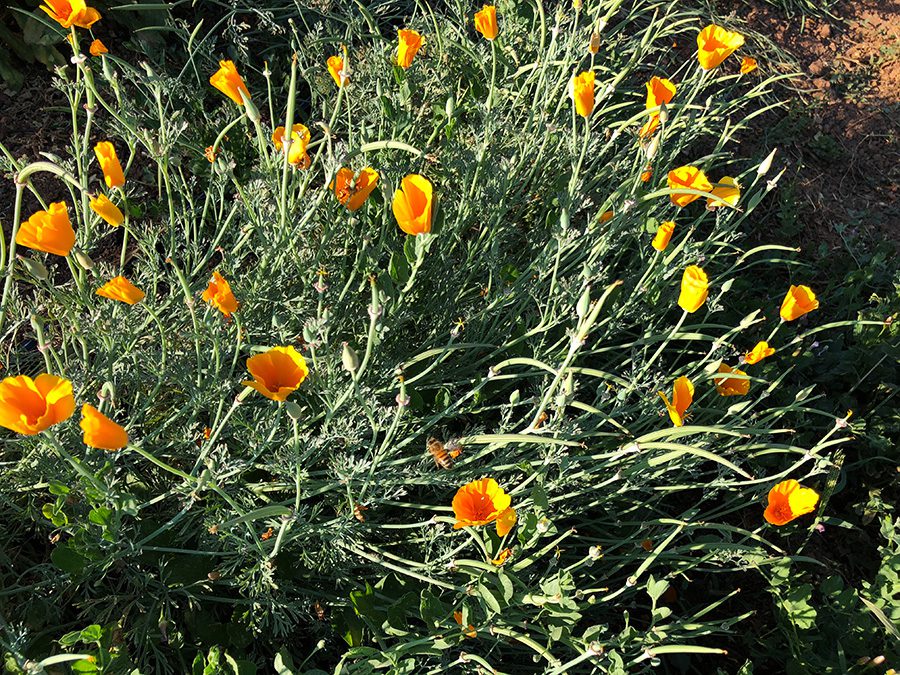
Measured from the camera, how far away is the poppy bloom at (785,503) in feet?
4.94

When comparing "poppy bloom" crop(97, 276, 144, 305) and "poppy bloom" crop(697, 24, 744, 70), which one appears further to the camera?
"poppy bloom" crop(697, 24, 744, 70)

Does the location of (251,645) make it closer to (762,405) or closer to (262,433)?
(262,433)

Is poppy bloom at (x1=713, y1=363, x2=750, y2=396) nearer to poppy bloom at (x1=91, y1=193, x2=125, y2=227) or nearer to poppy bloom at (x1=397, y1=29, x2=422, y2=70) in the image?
poppy bloom at (x1=397, y1=29, x2=422, y2=70)

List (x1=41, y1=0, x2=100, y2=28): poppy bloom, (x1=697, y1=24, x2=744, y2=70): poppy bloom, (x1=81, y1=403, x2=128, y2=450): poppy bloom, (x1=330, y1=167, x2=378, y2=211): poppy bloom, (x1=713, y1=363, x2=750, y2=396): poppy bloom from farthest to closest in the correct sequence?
1. (x1=697, y1=24, x2=744, y2=70): poppy bloom
2. (x1=713, y1=363, x2=750, y2=396): poppy bloom
3. (x1=330, y1=167, x2=378, y2=211): poppy bloom
4. (x1=41, y1=0, x2=100, y2=28): poppy bloom
5. (x1=81, y1=403, x2=128, y2=450): poppy bloom

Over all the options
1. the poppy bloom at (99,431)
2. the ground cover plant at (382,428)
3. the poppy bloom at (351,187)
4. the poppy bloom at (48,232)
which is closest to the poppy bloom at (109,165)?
the ground cover plant at (382,428)

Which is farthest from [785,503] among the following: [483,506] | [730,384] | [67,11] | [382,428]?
[67,11]

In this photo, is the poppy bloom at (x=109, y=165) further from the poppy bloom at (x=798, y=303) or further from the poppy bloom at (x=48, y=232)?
the poppy bloom at (x=798, y=303)

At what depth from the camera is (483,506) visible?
51.3 inches

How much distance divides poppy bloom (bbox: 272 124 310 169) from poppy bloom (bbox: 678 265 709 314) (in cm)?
85

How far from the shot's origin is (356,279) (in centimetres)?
193

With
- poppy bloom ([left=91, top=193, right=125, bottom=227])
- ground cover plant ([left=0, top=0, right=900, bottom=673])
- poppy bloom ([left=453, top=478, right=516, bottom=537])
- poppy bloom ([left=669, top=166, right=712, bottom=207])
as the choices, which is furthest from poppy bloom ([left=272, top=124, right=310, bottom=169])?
poppy bloom ([left=669, top=166, right=712, bottom=207])

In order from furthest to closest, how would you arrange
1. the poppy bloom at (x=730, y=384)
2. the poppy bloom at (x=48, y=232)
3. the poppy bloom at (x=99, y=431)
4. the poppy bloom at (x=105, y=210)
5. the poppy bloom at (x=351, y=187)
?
the poppy bloom at (x=730, y=384), the poppy bloom at (x=351, y=187), the poppy bloom at (x=105, y=210), the poppy bloom at (x=48, y=232), the poppy bloom at (x=99, y=431)

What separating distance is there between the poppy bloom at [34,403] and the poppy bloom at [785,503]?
1.37 metres

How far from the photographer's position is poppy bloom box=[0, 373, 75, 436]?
3.37 feet
